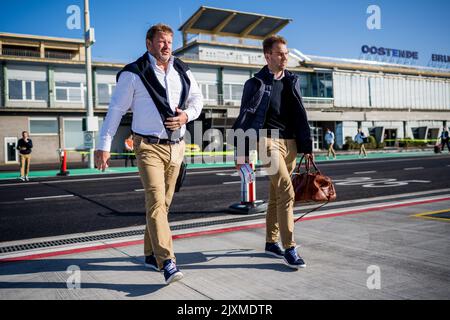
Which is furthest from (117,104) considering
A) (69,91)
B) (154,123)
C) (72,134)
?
(69,91)

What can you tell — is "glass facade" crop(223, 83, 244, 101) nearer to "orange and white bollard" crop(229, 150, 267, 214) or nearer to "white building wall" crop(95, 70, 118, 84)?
"white building wall" crop(95, 70, 118, 84)

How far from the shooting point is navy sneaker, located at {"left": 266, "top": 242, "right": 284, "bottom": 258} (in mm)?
3939

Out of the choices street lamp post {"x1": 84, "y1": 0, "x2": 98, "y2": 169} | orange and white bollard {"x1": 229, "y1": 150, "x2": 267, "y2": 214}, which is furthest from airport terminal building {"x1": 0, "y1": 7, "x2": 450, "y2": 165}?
orange and white bollard {"x1": 229, "y1": 150, "x2": 267, "y2": 214}

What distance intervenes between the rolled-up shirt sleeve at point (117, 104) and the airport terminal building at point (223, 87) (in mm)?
30749

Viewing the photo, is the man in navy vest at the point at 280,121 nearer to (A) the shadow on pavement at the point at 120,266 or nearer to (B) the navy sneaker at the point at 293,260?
(B) the navy sneaker at the point at 293,260

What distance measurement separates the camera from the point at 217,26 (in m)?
43.2

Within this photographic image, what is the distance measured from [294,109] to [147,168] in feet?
5.01

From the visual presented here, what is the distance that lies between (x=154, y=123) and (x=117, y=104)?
0.34 m

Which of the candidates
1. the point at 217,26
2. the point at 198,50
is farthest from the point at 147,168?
the point at 217,26

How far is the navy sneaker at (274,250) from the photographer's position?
394 centimetres

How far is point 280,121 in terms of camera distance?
3.81 metres

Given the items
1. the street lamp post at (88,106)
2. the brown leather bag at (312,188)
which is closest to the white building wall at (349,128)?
the street lamp post at (88,106)

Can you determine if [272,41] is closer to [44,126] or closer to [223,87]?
[44,126]
